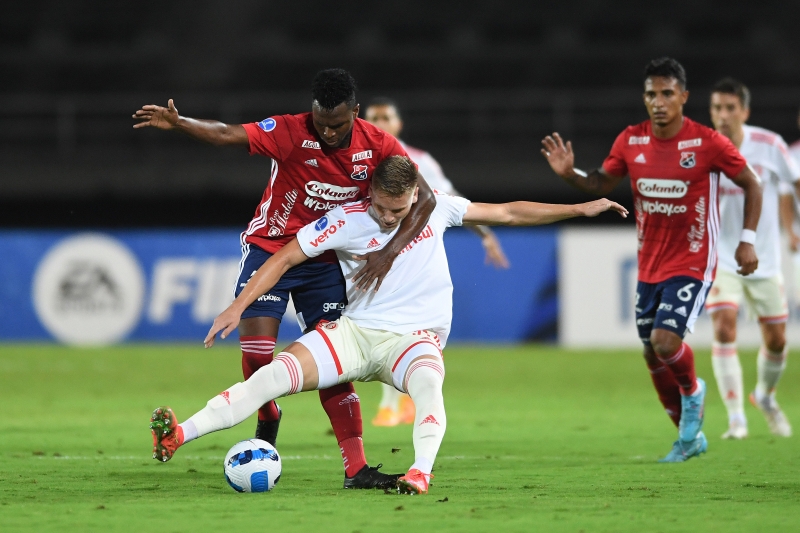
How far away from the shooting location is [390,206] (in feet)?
18.9

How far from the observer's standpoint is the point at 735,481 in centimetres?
598

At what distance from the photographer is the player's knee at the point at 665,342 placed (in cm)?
698

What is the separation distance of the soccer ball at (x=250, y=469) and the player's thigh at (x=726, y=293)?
4344 mm

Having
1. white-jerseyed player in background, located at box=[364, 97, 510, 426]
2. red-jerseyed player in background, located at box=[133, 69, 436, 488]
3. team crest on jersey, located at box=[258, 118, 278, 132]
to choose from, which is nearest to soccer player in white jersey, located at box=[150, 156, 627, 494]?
red-jerseyed player in background, located at box=[133, 69, 436, 488]

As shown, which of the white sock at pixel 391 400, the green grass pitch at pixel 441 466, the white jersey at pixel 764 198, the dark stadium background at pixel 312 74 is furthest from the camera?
the dark stadium background at pixel 312 74

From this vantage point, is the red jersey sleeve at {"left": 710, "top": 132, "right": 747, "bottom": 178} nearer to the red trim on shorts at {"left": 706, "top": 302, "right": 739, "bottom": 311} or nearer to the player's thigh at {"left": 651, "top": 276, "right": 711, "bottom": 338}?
the player's thigh at {"left": 651, "top": 276, "right": 711, "bottom": 338}

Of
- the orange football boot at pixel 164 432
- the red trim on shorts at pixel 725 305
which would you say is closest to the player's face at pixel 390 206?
the orange football boot at pixel 164 432

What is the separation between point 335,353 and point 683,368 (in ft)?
8.08

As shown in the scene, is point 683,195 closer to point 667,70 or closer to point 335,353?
point 667,70

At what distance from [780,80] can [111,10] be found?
1421cm

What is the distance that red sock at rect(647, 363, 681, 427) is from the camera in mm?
7336

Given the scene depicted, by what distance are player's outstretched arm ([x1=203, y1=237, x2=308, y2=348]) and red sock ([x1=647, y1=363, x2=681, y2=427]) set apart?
8.67 ft

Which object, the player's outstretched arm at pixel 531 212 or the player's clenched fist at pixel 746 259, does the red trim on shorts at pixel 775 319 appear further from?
the player's outstretched arm at pixel 531 212

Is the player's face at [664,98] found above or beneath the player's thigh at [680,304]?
above
